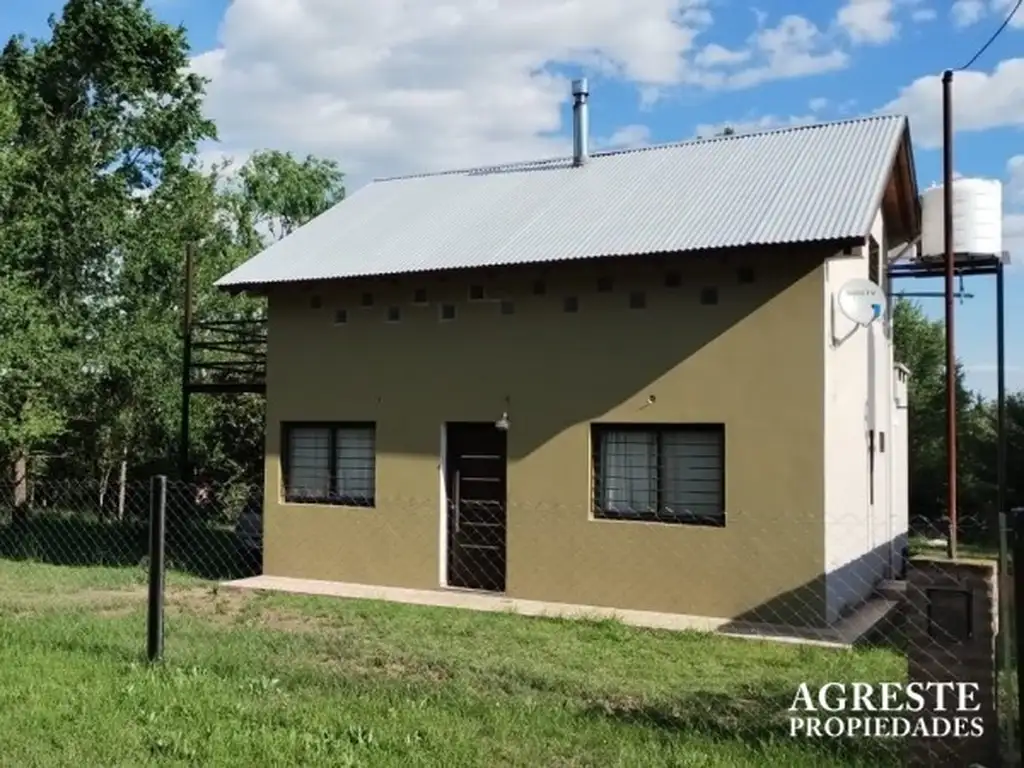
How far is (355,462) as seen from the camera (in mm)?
13453

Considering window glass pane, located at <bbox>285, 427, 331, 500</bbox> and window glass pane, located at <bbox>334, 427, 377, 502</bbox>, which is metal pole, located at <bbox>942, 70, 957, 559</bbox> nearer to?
window glass pane, located at <bbox>334, 427, 377, 502</bbox>

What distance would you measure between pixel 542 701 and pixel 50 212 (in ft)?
52.8

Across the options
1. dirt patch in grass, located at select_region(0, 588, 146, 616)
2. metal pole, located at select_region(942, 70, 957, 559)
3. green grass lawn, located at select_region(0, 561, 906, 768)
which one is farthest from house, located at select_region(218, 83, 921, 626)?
dirt patch in grass, located at select_region(0, 588, 146, 616)

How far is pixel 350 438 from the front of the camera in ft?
44.4

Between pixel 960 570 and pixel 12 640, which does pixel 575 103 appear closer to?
pixel 12 640

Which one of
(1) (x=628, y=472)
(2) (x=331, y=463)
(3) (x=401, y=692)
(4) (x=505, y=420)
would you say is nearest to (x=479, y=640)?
(3) (x=401, y=692)

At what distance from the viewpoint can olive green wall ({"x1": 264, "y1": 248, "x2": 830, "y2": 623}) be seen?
34.7ft

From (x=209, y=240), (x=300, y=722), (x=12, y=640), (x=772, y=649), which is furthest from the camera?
(x=209, y=240)

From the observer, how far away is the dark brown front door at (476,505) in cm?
1244

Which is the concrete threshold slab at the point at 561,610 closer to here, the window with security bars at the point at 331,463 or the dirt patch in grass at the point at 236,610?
the dirt patch in grass at the point at 236,610

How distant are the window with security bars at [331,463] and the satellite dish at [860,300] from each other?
20.0 feet

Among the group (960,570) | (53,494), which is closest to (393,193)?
(53,494)

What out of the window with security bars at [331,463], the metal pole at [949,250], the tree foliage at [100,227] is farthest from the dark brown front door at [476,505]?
the tree foliage at [100,227]

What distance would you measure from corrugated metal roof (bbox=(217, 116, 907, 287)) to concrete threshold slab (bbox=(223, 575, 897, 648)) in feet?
12.8
